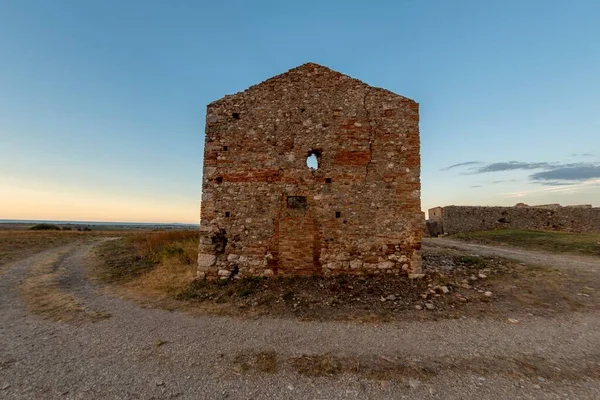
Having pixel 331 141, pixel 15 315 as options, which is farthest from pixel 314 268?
pixel 15 315

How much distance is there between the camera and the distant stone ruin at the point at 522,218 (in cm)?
1812

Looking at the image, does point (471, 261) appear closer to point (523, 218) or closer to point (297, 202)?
point (297, 202)

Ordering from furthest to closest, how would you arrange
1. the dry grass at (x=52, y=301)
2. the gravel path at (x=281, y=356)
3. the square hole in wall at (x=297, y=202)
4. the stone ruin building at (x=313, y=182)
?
the square hole in wall at (x=297, y=202) < the stone ruin building at (x=313, y=182) < the dry grass at (x=52, y=301) < the gravel path at (x=281, y=356)

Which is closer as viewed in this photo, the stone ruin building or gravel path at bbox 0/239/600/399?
gravel path at bbox 0/239/600/399

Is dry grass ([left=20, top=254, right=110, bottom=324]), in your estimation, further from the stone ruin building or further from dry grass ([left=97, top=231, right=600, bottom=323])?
the stone ruin building

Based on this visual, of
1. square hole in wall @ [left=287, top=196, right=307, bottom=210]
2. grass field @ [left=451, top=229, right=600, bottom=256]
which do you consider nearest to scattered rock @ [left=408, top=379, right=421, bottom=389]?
square hole in wall @ [left=287, top=196, right=307, bottom=210]

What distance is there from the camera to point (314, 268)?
779 cm

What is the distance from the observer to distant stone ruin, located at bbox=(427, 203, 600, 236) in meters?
18.1

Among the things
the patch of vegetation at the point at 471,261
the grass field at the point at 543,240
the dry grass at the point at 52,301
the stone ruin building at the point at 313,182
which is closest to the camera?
the dry grass at the point at 52,301

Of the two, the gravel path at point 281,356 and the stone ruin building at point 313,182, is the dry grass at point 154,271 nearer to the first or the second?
the stone ruin building at point 313,182

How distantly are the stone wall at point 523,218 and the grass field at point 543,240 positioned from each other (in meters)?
2.63

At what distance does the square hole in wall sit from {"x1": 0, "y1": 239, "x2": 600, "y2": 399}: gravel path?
10.5 feet

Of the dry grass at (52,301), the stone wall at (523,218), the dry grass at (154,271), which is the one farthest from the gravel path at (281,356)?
the stone wall at (523,218)

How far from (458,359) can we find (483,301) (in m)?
2.95
